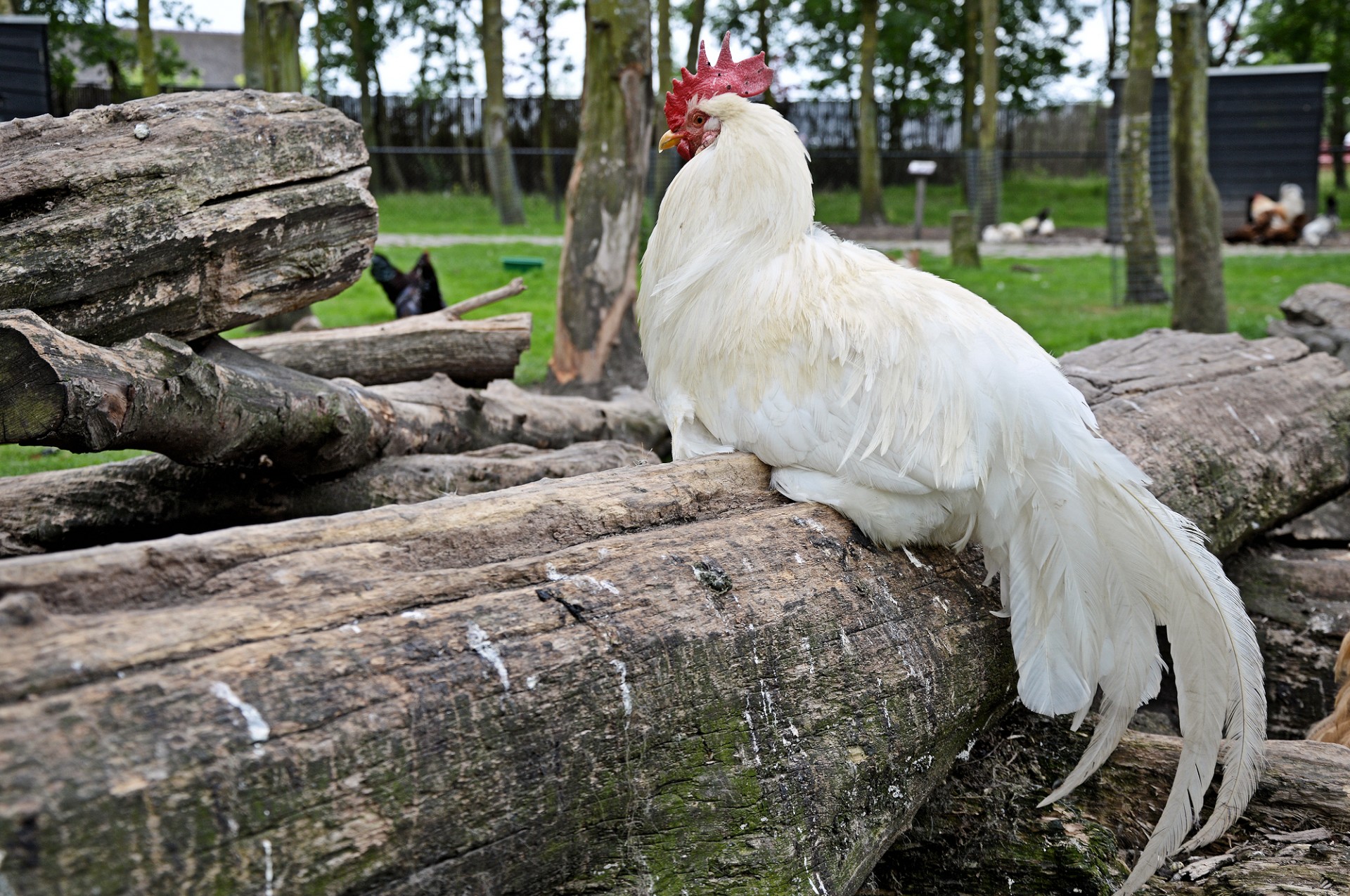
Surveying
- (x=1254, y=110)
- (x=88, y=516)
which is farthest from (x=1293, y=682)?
(x=1254, y=110)

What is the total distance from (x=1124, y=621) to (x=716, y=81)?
90.6 inches

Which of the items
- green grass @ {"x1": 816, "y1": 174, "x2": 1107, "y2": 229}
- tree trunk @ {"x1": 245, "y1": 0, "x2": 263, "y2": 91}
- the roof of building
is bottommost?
green grass @ {"x1": 816, "y1": 174, "x2": 1107, "y2": 229}

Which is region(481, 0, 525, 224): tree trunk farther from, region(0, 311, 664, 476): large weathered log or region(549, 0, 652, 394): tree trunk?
region(0, 311, 664, 476): large weathered log

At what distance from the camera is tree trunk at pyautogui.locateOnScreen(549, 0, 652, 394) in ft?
26.4

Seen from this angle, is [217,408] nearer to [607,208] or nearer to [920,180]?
[607,208]

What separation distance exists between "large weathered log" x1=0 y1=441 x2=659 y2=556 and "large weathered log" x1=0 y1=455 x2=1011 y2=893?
4.63 feet

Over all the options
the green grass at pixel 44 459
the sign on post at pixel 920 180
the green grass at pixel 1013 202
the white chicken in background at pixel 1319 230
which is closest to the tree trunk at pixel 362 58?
the green grass at pixel 1013 202

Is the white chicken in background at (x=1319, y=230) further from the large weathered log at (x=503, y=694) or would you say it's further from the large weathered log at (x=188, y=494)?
the large weathered log at (x=503, y=694)

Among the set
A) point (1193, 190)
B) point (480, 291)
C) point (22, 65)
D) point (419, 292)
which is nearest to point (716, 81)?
point (419, 292)

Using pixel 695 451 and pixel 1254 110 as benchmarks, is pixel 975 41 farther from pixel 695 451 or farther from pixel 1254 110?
pixel 695 451

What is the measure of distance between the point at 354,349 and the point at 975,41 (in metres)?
23.3

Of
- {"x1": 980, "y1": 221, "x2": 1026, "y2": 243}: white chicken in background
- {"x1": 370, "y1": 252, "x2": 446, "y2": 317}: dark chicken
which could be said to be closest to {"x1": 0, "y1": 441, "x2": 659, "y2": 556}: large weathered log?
{"x1": 370, "y1": 252, "x2": 446, "y2": 317}: dark chicken

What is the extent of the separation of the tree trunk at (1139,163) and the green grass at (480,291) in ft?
20.6

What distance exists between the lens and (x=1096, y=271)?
14.7 m
